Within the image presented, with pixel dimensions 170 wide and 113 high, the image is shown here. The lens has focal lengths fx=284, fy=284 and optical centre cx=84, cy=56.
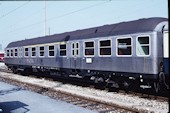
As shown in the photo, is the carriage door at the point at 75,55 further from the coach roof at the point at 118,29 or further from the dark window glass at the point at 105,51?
the dark window glass at the point at 105,51

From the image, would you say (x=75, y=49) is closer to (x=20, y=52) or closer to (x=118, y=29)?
(x=118, y=29)

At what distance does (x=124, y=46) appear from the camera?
44.1 feet

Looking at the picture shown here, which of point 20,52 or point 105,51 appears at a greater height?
point 20,52

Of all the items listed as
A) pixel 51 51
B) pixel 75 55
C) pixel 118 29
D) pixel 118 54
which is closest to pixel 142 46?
pixel 118 54

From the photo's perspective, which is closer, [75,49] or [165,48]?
[165,48]

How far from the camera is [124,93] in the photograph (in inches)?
541

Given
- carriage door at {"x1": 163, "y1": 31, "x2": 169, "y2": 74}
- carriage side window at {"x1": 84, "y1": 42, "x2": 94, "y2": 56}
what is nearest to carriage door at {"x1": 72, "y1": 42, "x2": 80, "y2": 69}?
carriage side window at {"x1": 84, "y1": 42, "x2": 94, "y2": 56}

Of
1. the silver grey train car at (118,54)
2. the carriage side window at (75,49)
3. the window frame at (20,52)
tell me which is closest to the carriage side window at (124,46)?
the silver grey train car at (118,54)

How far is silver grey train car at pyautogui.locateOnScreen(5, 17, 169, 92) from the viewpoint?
1185 cm

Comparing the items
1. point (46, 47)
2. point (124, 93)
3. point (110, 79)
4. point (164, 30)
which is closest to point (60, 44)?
point (46, 47)

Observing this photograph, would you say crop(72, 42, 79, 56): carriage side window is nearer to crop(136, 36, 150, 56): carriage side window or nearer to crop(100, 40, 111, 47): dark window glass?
crop(100, 40, 111, 47): dark window glass

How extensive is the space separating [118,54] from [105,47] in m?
1.15

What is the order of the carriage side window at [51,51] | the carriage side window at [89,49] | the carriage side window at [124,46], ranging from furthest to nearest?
the carriage side window at [51,51]
the carriage side window at [89,49]
the carriage side window at [124,46]

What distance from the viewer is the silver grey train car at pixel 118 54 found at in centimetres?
1185
